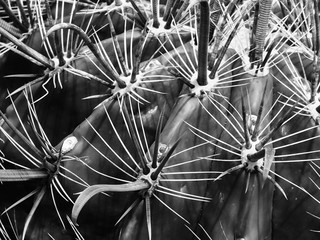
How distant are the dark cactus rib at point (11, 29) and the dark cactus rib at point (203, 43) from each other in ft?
2.00

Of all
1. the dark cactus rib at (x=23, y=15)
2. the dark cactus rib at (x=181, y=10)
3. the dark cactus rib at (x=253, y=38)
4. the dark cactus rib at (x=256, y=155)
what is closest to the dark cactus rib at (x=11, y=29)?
the dark cactus rib at (x=23, y=15)

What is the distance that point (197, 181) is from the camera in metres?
1.35

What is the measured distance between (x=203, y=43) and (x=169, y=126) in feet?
0.81

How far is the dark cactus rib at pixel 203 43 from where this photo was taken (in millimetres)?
1120

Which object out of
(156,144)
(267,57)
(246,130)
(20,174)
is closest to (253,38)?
(267,57)

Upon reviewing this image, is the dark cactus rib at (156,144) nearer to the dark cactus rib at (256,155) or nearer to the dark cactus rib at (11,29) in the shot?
the dark cactus rib at (256,155)

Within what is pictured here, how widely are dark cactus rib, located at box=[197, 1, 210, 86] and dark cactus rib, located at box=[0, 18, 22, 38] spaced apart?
61 cm

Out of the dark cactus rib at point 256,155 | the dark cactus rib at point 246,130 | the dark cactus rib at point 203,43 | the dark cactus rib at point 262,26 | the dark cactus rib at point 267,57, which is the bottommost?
the dark cactus rib at point 256,155

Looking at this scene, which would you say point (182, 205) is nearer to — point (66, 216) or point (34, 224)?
point (66, 216)

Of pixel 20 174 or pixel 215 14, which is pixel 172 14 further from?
pixel 20 174

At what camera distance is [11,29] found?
5.41ft

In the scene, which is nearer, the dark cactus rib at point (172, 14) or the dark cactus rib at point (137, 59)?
the dark cactus rib at point (137, 59)

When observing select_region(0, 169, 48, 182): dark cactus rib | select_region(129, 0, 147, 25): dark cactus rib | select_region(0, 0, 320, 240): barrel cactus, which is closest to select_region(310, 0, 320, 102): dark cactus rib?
select_region(0, 0, 320, 240): barrel cactus

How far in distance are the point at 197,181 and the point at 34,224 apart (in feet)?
1.68
